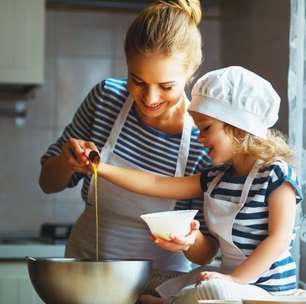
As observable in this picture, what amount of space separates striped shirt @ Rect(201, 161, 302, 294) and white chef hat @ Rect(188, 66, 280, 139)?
91 millimetres

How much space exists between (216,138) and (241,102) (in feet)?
0.30

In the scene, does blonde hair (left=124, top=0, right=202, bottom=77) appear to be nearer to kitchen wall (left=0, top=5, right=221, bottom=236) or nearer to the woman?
the woman

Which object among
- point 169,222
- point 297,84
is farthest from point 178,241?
point 297,84

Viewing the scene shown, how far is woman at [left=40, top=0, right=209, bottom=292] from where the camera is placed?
184 cm

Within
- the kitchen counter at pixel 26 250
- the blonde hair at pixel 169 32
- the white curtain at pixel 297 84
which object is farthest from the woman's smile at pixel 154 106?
the kitchen counter at pixel 26 250

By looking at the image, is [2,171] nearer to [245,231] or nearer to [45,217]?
[45,217]

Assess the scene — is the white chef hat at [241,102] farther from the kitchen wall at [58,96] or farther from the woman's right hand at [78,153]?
the kitchen wall at [58,96]

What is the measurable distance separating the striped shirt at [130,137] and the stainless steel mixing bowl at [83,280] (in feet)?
1.35

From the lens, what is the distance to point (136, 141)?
203cm

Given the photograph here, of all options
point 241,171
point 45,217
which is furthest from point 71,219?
point 241,171

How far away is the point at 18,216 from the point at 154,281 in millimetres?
1518

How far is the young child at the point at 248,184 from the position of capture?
167cm

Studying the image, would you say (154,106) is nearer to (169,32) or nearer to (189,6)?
(169,32)

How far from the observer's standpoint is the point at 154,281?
1.95 meters
